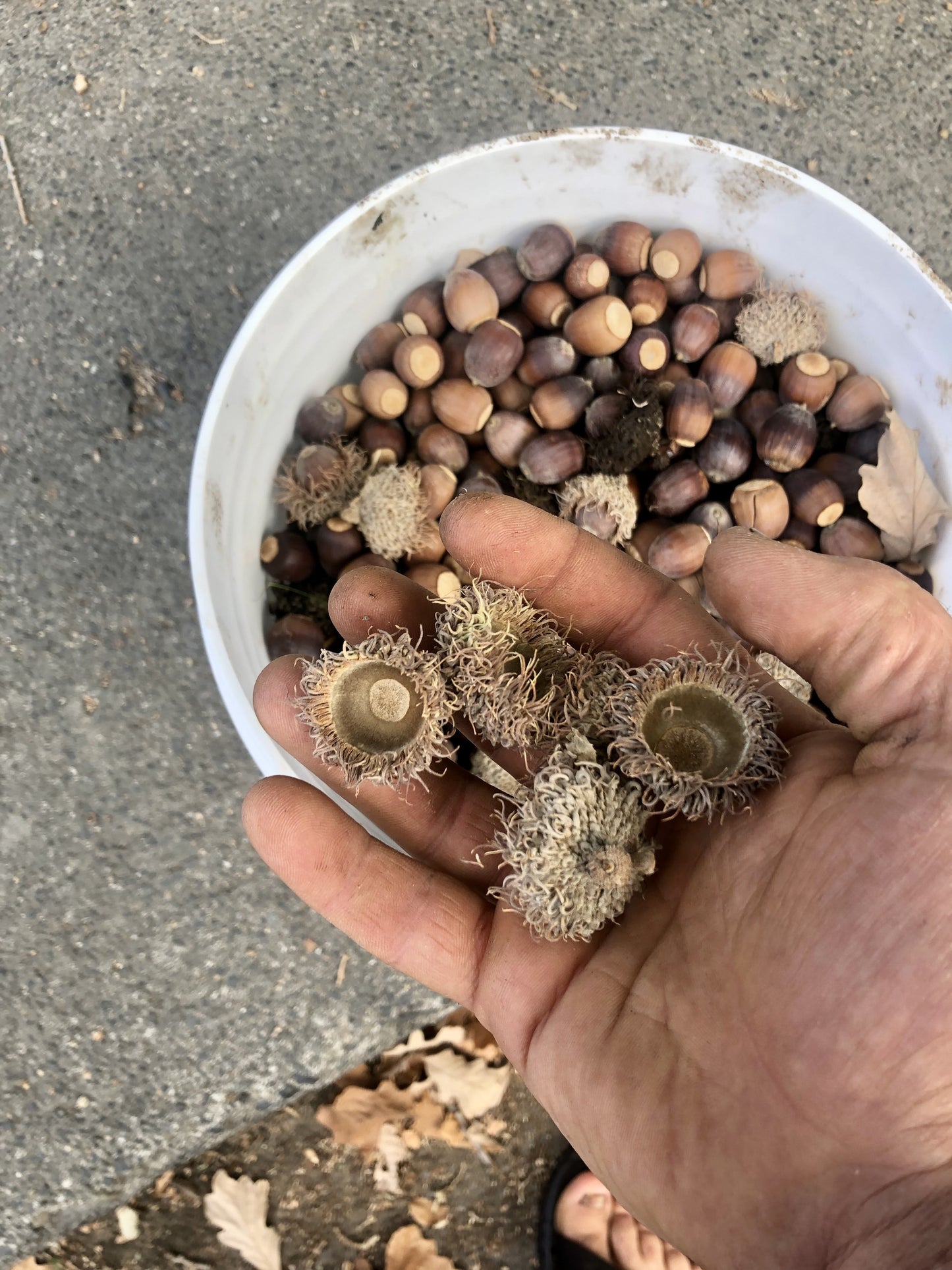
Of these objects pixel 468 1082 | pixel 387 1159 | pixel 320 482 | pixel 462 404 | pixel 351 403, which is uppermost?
pixel 462 404

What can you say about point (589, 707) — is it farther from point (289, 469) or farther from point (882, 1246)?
point (289, 469)

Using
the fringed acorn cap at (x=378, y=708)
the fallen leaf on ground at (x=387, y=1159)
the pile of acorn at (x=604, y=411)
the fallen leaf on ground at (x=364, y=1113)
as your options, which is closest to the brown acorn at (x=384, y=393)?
the pile of acorn at (x=604, y=411)

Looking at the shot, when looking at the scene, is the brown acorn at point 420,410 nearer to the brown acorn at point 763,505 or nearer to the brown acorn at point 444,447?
the brown acorn at point 444,447

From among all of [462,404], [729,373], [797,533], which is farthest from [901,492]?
[462,404]

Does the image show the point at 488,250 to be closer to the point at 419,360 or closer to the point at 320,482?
the point at 419,360

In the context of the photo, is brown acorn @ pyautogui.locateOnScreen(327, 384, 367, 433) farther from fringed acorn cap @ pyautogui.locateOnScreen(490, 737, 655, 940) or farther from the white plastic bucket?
fringed acorn cap @ pyautogui.locateOnScreen(490, 737, 655, 940)
